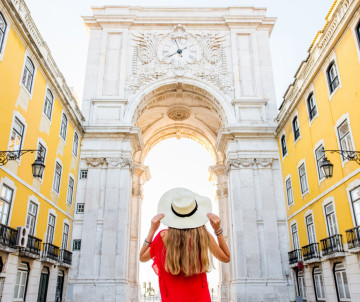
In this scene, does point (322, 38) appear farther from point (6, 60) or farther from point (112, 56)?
point (112, 56)

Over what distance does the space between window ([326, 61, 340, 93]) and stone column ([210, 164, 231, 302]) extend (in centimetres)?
1696

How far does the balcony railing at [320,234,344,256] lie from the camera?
1491 centimetres

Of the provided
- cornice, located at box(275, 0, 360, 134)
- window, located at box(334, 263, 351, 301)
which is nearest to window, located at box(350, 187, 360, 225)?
window, located at box(334, 263, 351, 301)

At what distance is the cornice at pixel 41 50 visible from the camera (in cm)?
1490

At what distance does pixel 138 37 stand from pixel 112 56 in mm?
2854

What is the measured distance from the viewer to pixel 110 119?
25.9 m

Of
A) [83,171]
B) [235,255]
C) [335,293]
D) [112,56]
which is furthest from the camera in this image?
[112,56]

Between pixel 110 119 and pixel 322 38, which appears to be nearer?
pixel 322 38

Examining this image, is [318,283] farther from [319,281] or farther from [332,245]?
[332,245]

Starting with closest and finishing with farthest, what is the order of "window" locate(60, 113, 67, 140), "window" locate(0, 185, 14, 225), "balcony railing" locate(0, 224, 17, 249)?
"balcony railing" locate(0, 224, 17, 249) < "window" locate(0, 185, 14, 225) < "window" locate(60, 113, 67, 140)

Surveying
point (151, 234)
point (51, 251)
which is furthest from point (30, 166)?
point (151, 234)

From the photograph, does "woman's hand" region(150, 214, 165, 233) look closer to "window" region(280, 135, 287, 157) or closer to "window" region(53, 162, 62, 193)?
"window" region(53, 162, 62, 193)

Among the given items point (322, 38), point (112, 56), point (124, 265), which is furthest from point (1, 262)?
point (112, 56)

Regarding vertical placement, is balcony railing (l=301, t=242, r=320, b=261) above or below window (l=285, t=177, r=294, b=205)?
below
